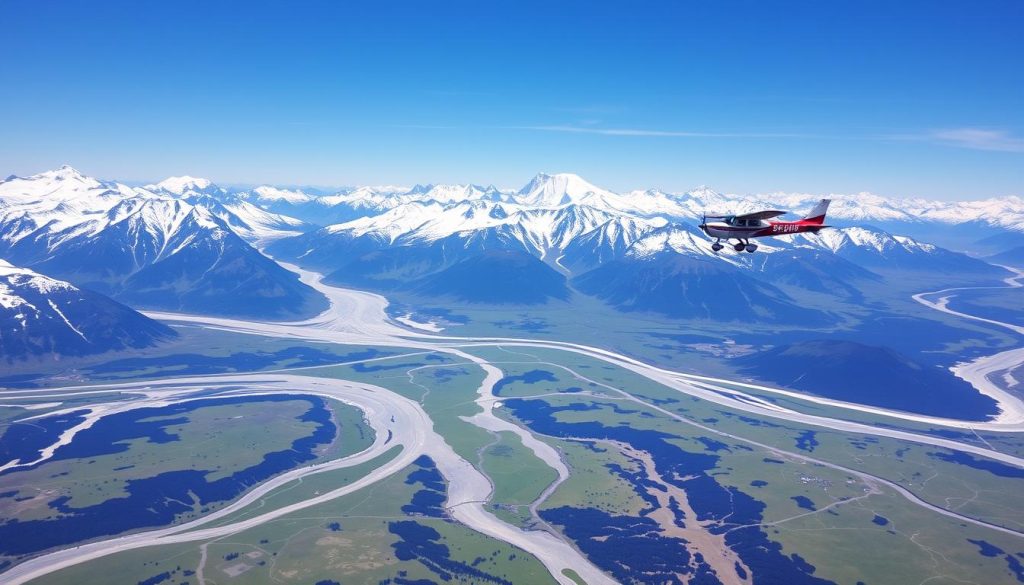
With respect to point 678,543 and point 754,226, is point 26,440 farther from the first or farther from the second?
point 754,226

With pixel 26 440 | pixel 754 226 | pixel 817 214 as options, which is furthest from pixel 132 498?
pixel 817 214

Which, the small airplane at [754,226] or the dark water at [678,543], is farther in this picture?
the dark water at [678,543]

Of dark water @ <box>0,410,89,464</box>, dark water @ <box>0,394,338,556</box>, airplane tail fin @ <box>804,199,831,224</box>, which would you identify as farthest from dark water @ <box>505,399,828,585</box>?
dark water @ <box>0,410,89,464</box>

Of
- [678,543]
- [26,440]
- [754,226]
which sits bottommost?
[678,543]

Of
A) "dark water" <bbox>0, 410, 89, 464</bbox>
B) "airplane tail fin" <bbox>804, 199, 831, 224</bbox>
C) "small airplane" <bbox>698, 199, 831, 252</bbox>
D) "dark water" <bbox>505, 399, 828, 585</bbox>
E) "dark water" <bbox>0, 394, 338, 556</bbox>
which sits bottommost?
"dark water" <bbox>505, 399, 828, 585</bbox>

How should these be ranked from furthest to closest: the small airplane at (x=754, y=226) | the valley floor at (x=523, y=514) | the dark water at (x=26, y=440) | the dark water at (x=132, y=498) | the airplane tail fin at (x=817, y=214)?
the dark water at (x=26, y=440), the dark water at (x=132, y=498), the valley floor at (x=523, y=514), the airplane tail fin at (x=817, y=214), the small airplane at (x=754, y=226)

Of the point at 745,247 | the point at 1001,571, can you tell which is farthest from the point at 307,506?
the point at 1001,571

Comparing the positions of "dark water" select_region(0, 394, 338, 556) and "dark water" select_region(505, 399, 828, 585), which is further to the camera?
"dark water" select_region(0, 394, 338, 556)

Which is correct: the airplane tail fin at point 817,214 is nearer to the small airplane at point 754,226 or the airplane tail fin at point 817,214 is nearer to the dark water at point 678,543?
the small airplane at point 754,226

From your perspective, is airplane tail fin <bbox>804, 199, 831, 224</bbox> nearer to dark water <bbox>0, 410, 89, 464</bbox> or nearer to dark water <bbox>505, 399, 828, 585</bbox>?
dark water <bbox>505, 399, 828, 585</bbox>

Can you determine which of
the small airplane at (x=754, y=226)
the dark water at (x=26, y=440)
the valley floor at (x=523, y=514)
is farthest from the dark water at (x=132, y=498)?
the small airplane at (x=754, y=226)

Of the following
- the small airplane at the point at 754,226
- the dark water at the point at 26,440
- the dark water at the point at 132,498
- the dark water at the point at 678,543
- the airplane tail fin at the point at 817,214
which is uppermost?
the airplane tail fin at the point at 817,214
